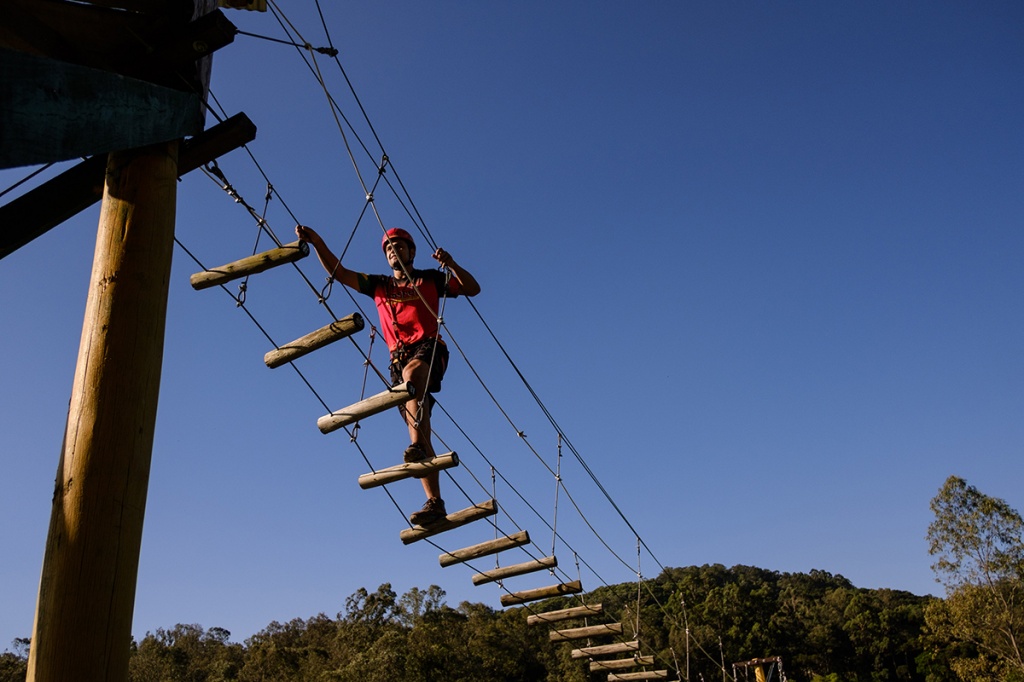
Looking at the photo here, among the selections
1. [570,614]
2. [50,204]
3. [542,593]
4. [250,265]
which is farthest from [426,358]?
[570,614]

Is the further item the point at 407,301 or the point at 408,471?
the point at 407,301

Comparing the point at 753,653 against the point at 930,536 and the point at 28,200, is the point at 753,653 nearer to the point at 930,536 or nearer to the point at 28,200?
the point at 930,536

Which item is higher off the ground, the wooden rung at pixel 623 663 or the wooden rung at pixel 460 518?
the wooden rung at pixel 460 518

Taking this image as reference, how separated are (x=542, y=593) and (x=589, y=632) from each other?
174 centimetres

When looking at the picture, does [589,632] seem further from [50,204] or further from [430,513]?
[50,204]

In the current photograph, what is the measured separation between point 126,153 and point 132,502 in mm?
1080

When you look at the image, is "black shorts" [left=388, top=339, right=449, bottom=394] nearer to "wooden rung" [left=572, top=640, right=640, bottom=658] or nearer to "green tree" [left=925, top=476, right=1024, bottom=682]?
"wooden rung" [left=572, top=640, right=640, bottom=658]

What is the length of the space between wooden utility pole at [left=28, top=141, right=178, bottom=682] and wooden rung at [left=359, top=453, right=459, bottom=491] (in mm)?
2464

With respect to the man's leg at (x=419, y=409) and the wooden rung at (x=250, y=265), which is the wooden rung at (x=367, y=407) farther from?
the wooden rung at (x=250, y=265)

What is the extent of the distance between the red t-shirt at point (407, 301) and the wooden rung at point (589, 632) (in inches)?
205

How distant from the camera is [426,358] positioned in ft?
16.4

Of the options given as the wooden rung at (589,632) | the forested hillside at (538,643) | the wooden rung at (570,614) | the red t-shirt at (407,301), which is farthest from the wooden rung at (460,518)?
the forested hillside at (538,643)

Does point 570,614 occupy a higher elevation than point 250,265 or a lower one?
lower

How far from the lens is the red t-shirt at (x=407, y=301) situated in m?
5.14
